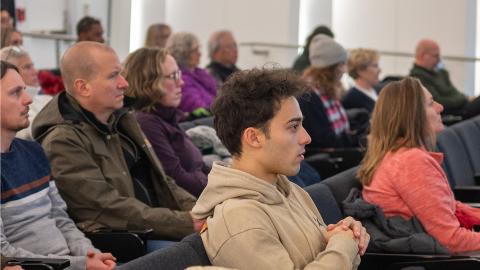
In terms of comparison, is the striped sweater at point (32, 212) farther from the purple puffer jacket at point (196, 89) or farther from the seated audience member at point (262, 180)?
the purple puffer jacket at point (196, 89)

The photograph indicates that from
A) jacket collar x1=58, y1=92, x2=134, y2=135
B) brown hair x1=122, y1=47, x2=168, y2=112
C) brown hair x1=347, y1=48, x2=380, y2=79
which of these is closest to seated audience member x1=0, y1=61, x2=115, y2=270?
jacket collar x1=58, y1=92, x2=134, y2=135

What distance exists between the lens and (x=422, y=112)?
402 cm

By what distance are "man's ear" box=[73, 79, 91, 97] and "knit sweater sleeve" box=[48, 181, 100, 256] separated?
535mm

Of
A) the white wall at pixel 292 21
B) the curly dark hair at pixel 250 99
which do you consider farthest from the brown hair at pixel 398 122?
the white wall at pixel 292 21

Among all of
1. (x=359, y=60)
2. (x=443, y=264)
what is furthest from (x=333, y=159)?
(x=443, y=264)

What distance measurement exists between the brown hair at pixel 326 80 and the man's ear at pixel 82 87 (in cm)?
290

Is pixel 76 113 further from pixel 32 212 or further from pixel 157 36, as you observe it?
pixel 157 36

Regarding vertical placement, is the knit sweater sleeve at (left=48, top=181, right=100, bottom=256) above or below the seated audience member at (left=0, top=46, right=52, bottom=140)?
below

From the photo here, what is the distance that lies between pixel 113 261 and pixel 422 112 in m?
1.46

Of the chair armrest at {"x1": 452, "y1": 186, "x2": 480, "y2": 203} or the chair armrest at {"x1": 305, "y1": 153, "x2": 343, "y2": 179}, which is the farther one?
the chair armrest at {"x1": 305, "y1": 153, "x2": 343, "y2": 179}

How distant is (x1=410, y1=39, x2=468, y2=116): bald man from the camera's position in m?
9.68

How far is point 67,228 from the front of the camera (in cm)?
364

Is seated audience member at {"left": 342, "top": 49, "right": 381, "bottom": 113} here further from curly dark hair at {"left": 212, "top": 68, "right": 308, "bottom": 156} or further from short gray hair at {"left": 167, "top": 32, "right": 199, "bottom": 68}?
curly dark hair at {"left": 212, "top": 68, "right": 308, "bottom": 156}

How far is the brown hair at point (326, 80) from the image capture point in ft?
22.2
